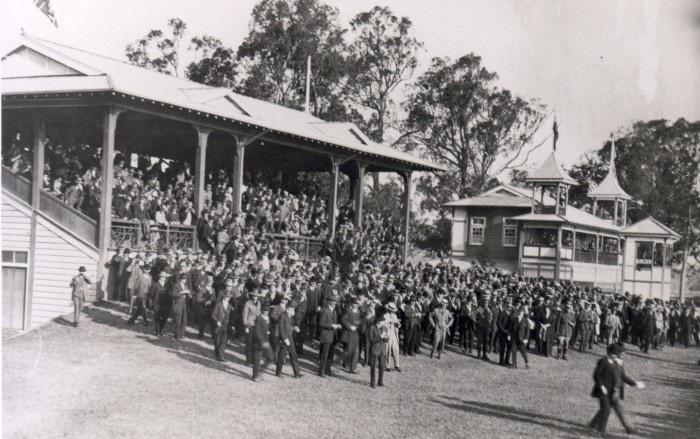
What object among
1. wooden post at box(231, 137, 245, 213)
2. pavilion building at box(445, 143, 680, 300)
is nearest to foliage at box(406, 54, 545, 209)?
pavilion building at box(445, 143, 680, 300)

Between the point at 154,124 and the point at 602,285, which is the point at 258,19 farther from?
the point at 602,285

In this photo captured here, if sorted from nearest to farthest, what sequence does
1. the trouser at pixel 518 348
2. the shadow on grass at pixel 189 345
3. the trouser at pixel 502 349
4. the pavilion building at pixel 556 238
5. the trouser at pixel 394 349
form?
the shadow on grass at pixel 189 345 → the trouser at pixel 394 349 → the trouser at pixel 518 348 → the trouser at pixel 502 349 → the pavilion building at pixel 556 238

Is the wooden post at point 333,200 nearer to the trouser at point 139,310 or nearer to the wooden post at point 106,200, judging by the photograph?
the wooden post at point 106,200

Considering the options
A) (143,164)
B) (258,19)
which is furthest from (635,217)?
(143,164)

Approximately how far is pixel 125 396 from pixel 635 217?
117 ft

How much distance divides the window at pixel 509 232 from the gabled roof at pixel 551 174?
389 centimetres

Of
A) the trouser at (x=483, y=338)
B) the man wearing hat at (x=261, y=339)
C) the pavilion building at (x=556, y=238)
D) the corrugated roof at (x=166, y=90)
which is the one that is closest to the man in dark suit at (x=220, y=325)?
the man wearing hat at (x=261, y=339)

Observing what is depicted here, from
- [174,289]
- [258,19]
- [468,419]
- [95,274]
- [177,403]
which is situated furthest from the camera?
[258,19]

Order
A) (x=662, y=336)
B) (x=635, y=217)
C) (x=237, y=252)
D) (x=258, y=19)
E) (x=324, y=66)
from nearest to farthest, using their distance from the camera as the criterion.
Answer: (x=237, y=252)
(x=662, y=336)
(x=258, y=19)
(x=324, y=66)
(x=635, y=217)

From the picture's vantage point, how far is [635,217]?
3931 centimetres

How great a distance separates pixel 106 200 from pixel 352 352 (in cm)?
645

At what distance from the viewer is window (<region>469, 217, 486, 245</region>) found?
3497 centimetres

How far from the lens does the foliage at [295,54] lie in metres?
27.2

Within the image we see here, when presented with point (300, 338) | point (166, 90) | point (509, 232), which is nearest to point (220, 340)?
point (300, 338)
